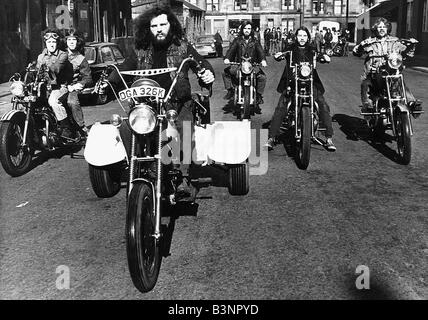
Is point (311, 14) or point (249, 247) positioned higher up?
point (311, 14)

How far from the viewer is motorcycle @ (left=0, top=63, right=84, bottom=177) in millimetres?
6516

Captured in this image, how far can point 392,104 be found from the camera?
734cm

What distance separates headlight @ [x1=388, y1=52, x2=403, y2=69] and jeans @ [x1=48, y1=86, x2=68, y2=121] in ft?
15.6

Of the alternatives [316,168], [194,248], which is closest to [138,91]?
[194,248]

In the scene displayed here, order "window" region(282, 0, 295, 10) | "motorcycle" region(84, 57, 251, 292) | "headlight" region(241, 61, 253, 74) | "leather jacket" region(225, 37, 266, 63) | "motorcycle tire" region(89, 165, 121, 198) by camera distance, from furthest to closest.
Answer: "window" region(282, 0, 295, 10) → "leather jacket" region(225, 37, 266, 63) → "headlight" region(241, 61, 253, 74) → "motorcycle tire" region(89, 165, 121, 198) → "motorcycle" region(84, 57, 251, 292)

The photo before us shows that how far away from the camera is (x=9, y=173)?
6586 mm

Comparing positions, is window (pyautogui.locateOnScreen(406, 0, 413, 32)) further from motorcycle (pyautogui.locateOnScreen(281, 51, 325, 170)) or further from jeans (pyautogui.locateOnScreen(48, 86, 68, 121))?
jeans (pyautogui.locateOnScreen(48, 86, 68, 121))

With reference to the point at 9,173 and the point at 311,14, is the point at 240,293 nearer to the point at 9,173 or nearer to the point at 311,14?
the point at 9,173

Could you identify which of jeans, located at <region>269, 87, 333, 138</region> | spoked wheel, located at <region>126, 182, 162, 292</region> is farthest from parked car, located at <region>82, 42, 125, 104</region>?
spoked wheel, located at <region>126, 182, 162, 292</region>

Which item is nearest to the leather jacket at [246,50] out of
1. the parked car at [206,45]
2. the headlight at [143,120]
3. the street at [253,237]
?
the street at [253,237]

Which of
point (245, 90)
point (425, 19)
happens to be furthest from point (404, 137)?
point (425, 19)
